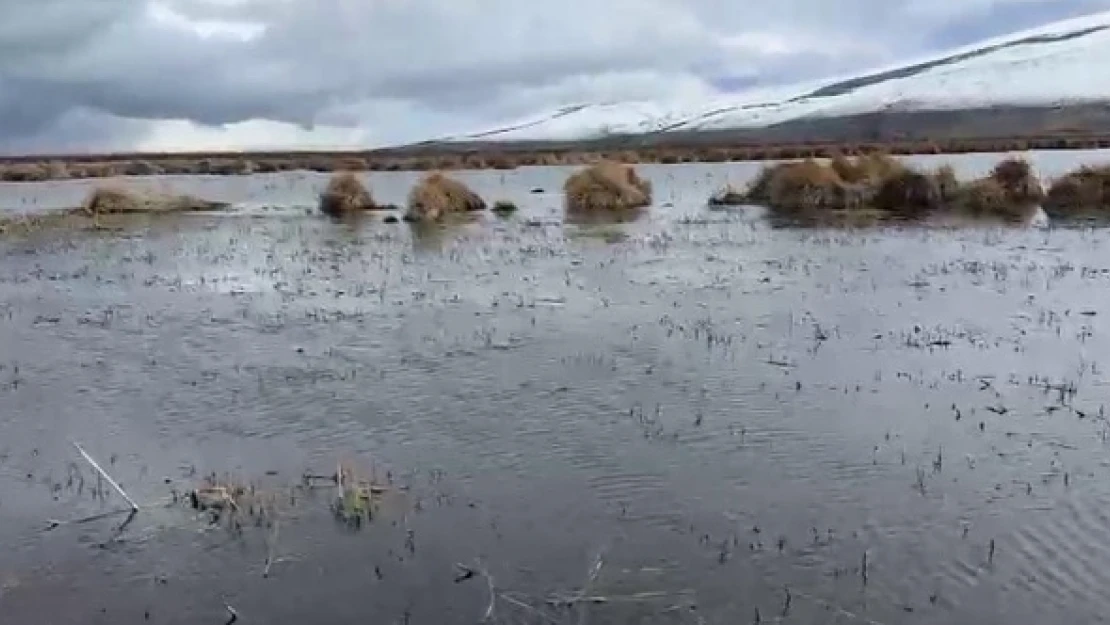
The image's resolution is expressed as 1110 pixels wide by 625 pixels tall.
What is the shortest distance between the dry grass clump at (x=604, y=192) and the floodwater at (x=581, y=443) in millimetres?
21504

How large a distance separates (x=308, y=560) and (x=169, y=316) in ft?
43.2

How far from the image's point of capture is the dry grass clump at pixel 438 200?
4262 centimetres

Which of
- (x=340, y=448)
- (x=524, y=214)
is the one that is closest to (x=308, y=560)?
(x=340, y=448)

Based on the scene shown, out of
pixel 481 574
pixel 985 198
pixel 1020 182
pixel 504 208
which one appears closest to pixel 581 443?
pixel 481 574

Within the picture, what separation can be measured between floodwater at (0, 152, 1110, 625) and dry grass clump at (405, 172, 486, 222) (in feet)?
57.7

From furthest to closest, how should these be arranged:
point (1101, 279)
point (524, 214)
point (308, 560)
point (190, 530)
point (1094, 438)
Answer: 1. point (524, 214)
2. point (1101, 279)
3. point (1094, 438)
4. point (190, 530)
5. point (308, 560)

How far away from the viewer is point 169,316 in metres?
21.0

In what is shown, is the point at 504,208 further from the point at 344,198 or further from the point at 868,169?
the point at 868,169

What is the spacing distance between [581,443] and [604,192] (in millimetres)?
35506

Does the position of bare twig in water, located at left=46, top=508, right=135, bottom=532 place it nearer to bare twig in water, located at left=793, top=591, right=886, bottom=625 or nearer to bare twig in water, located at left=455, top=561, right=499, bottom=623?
bare twig in water, located at left=455, top=561, right=499, bottom=623

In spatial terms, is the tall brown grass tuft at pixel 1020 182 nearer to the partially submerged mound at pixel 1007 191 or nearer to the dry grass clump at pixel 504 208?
the partially submerged mound at pixel 1007 191

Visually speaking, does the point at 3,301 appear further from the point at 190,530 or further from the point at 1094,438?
the point at 1094,438

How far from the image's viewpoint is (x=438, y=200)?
43562mm

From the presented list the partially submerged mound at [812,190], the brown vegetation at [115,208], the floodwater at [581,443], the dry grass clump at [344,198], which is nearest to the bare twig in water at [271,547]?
the floodwater at [581,443]
